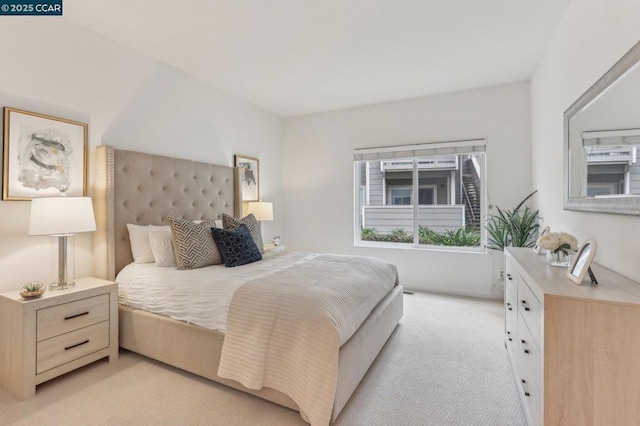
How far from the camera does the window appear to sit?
3.94m

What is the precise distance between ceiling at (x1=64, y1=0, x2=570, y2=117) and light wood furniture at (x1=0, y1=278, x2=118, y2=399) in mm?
2104

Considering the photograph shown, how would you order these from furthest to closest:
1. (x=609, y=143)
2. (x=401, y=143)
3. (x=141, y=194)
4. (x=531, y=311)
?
(x=401, y=143) → (x=141, y=194) → (x=609, y=143) → (x=531, y=311)

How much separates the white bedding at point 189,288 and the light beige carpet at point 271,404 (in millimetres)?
430

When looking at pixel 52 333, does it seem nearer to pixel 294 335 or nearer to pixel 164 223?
pixel 164 223

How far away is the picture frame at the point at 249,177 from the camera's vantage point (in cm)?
407

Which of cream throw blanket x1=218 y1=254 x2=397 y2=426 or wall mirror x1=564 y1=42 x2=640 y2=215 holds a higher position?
wall mirror x1=564 y1=42 x2=640 y2=215

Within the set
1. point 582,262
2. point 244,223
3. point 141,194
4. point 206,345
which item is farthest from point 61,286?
point 582,262

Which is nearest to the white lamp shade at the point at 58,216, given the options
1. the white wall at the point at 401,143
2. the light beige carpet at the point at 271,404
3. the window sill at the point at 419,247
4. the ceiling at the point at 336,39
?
the light beige carpet at the point at 271,404

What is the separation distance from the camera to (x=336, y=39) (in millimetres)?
2645

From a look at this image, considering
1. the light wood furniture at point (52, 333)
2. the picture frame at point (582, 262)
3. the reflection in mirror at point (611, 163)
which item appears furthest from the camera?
the light wood furniture at point (52, 333)

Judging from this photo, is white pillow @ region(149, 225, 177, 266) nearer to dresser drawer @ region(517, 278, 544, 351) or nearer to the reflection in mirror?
dresser drawer @ region(517, 278, 544, 351)

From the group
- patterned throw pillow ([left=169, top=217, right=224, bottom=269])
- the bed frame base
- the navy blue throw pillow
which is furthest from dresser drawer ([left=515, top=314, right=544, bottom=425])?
patterned throw pillow ([left=169, top=217, right=224, bottom=269])

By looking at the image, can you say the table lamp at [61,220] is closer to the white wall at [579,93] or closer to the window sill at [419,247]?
the white wall at [579,93]

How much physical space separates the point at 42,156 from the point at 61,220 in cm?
62
